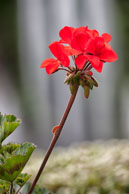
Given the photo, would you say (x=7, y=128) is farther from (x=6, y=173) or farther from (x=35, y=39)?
(x=35, y=39)

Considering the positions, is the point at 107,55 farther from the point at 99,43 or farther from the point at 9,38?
the point at 9,38

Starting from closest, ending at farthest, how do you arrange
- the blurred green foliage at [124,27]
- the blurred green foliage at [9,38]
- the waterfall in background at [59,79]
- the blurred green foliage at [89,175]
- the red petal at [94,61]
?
1. the red petal at [94,61]
2. the blurred green foliage at [89,175]
3. the waterfall in background at [59,79]
4. the blurred green foliage at [124,27]
5. the blurred green foliage at [9,38]

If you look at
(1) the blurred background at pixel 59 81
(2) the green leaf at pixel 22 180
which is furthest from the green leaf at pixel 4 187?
(1) the blurred background at pixel 59 81

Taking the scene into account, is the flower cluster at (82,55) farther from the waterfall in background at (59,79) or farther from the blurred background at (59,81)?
the waterfall in background at (59,79)

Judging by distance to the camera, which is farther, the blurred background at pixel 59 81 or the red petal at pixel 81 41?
the blurred background at pixel 59 81

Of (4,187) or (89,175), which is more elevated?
(4,187)

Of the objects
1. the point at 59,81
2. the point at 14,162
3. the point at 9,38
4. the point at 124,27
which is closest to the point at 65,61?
the point at 14,162

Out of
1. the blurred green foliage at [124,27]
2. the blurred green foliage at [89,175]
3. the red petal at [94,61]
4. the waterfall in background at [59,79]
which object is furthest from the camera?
the blurred green foliage at [124,27]
